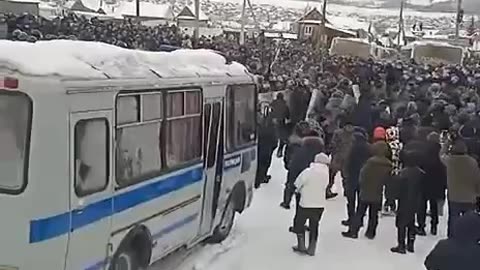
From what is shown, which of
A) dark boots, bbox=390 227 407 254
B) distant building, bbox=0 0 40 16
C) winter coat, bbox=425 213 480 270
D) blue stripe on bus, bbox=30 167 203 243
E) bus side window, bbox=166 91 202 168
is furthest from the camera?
distant building, bbox=0 0 40 16

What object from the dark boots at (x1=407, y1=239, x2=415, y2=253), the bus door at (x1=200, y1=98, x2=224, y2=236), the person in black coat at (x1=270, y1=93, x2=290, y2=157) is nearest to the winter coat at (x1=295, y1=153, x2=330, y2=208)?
the bus door at (x1=200, y1=98, x2=224, y2=236)

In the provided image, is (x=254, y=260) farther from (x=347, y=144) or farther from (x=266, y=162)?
(x=266, y=162)

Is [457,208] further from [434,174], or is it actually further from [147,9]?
[147,9]

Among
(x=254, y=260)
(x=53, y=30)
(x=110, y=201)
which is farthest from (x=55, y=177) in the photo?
(x=53, y=30)

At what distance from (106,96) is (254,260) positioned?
416 centimetres

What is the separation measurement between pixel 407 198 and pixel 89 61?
219 inches

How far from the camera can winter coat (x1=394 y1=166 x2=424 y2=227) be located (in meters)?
11.9

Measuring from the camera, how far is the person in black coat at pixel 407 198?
11961 mm

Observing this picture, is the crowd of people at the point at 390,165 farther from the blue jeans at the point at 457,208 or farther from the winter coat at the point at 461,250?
the winter coat at the point at 461,250

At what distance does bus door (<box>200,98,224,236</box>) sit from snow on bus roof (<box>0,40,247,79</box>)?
510 mm

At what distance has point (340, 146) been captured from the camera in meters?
15.0

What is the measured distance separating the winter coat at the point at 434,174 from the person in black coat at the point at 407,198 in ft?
1.87

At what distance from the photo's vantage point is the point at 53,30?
27.8 m

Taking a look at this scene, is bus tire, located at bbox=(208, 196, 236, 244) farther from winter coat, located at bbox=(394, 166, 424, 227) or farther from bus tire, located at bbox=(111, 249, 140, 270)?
bus tire, located at bbox=(111, 249, 140, 270)
